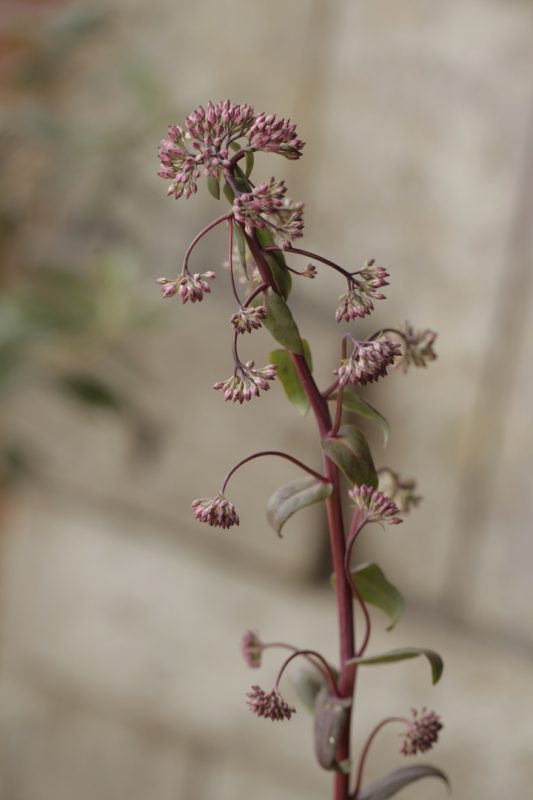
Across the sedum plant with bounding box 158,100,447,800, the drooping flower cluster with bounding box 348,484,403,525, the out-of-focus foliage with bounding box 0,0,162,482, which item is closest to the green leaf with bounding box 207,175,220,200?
the sedum plant with bounding box 158,100,447,800

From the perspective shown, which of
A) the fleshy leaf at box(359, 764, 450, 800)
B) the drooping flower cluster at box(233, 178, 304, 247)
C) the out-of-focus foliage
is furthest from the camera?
the out-of-focus foliage

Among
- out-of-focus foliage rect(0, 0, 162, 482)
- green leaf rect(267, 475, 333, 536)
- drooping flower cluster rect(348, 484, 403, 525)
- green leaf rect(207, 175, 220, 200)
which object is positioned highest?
out-of-focus foliage rect(0, 0, 162, 482)

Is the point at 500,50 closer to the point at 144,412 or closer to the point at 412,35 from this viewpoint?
the point at 412,35

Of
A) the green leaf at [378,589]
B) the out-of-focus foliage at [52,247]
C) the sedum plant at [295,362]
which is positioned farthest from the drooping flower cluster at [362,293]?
the out-of-focus foliage at [52,247]

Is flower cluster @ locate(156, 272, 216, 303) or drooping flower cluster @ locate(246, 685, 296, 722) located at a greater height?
flower cluster @ locate(156, 272, 216, 303)

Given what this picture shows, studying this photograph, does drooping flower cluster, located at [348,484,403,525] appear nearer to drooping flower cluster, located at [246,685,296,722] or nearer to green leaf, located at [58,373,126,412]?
drooping flower cluster, located at [246,685,296,722]

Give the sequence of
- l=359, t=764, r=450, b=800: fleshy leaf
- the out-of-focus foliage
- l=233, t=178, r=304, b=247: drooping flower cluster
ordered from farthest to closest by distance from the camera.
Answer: the out-of-focus foliage, l=359, t=764, r=450, b=800: fleshy leaf, l=233, t=178, r=304, b=247: drooping flower cluster

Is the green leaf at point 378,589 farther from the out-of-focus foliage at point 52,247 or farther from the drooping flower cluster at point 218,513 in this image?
the out-of-focus foliage at point 52,247

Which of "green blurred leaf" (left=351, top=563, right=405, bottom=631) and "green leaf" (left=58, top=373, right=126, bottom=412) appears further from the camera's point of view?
"green leaf" (left=58, top=373, right=126, bottom=412)

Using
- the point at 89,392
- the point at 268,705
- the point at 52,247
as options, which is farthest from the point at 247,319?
the point at 52,247
